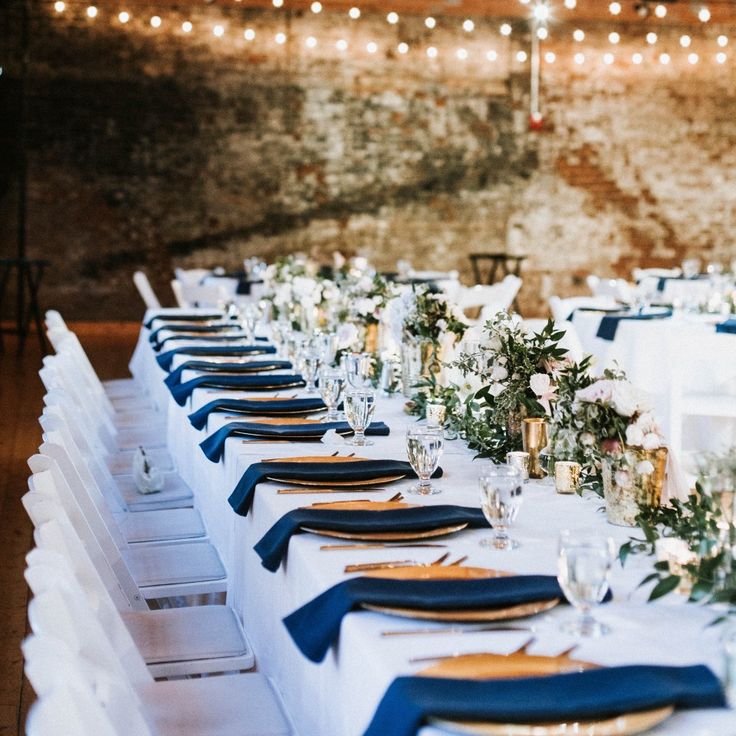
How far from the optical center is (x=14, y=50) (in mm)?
12312

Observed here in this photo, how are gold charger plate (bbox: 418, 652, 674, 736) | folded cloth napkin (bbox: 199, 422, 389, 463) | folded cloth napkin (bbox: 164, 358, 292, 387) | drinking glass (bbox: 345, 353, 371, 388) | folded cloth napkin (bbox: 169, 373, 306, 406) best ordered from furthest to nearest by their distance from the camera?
folded cloth napkin (bbox: 164, 358, 292, 387)
folded cloth napkin (bbox: 169, 373, 306, 406)
drinking glass (bbox: 345, 353, 371, 388)
folded cloth napkin (bbox: 199, 422, 389, 463)
gold charger plate (bbox: 418, 652, 674, 736)

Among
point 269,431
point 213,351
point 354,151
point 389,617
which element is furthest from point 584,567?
point 354,151

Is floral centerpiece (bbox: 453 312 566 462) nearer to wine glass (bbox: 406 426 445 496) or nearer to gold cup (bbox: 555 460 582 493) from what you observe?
gold cup (bbox: 555 460 582 493)

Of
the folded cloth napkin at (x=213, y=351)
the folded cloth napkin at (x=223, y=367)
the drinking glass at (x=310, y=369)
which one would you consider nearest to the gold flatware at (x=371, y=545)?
the drinking glass at (x=310, y=369)

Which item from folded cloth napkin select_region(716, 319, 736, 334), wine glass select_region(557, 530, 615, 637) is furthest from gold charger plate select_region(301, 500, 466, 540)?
folded cloth napkin select_region(716, 319, 736, 334)

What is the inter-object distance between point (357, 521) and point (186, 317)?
184 inches

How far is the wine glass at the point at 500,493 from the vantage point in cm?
180

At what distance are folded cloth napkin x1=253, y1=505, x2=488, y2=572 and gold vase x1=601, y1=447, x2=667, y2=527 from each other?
265mm

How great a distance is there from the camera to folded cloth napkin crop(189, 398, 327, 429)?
3.22m

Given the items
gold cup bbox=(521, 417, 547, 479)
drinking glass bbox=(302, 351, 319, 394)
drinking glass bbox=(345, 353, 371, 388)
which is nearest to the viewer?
gold cup bbox=(521, 417, 547, 479)

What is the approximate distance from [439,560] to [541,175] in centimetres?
1235

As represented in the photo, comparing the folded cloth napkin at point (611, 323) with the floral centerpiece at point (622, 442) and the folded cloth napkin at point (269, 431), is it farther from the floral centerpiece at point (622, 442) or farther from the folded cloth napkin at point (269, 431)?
the floral centerpiece at point (622, 442)

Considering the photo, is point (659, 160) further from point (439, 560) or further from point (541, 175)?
point (439, 560)

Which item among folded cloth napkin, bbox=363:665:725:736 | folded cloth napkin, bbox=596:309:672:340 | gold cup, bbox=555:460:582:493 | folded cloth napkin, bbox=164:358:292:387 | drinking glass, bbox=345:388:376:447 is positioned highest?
drinking glass, bbox=345:388:376:447
